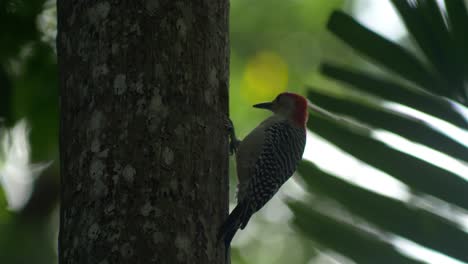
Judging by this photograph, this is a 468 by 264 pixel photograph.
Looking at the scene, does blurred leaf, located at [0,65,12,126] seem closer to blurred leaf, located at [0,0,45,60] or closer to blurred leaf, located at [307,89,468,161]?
blurred leaf, located at [0,0,45,60]

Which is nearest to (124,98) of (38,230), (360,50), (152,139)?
(152,139)

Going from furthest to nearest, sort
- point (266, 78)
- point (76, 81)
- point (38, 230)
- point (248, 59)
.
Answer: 1. point (248, 59)
2. point (266, 78)
3. point (38, 230)
4. point (76, 81)

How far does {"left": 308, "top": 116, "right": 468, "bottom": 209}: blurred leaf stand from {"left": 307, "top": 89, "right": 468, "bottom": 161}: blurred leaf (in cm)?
7

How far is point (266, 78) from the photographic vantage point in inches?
343

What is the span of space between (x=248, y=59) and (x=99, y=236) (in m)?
6.80

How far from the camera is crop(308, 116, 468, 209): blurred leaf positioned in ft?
8.35

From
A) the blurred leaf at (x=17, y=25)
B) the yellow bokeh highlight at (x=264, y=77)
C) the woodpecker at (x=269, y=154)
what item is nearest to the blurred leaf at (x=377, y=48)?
the woodpecker at (x=269, y=154)

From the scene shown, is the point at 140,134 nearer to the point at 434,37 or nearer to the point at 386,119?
the point at 386,119

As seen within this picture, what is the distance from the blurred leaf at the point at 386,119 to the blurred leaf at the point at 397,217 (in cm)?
25

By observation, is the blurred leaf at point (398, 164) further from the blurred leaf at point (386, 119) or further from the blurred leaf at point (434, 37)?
the blurred leaf at point (434, 37)

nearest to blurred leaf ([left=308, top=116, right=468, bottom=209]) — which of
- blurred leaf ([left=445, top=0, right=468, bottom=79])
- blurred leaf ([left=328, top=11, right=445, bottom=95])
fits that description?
blurred leaf ([left=328, top=11, right=445, bottom=95])

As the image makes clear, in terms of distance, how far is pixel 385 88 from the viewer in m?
2.97

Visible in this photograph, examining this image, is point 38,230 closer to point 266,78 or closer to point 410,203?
point 266,78

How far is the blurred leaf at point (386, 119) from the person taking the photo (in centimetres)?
277
